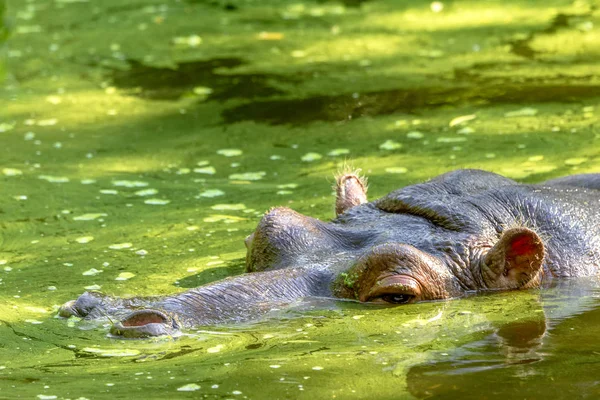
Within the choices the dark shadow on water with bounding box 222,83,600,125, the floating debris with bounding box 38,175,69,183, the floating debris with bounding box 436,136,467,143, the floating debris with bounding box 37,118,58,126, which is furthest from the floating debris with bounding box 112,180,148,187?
the floating debris with bounding box 436,136,467,143

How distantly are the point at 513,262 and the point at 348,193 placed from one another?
145 centimetres

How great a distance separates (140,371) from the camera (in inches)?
213

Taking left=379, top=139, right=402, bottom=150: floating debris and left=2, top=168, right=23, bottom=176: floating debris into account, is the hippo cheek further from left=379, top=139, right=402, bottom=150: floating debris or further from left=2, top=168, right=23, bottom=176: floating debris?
left=379, top=139, right=402, bottom=150: floating debris

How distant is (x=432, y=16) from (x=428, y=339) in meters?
11.6

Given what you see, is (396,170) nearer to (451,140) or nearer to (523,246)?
(451,140)

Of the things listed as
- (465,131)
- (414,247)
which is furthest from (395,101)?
(414,247)

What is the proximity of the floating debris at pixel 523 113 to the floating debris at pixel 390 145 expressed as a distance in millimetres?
1366

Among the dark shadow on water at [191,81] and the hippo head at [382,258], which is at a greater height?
the dark shadow on water at [191,81]

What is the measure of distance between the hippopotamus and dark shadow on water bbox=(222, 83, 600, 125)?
5259 millimetres

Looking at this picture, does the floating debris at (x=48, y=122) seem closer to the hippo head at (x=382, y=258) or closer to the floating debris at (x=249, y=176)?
the floating debris at (x=249, y=176)

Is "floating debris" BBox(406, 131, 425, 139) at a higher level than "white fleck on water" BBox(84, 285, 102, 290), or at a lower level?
higher

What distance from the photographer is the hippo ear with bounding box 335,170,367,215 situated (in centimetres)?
765

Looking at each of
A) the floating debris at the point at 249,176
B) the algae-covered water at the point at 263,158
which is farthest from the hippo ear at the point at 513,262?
the floating debris at the point at 249,176

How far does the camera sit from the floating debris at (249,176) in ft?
34.2
